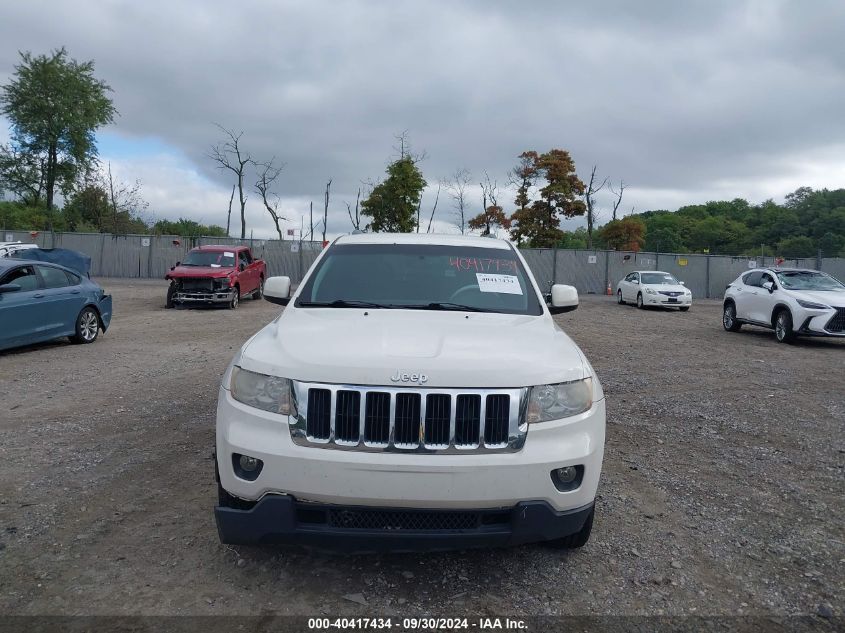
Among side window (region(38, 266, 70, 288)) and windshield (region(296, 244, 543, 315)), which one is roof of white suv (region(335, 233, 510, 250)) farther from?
side window (region(38, 266, 70, 288))

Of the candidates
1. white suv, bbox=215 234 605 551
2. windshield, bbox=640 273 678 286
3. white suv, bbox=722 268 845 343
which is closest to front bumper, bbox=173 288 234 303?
white suv, bbox=722 268 845 343

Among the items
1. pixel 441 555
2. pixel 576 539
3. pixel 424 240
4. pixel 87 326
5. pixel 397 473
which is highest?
pixel 424 240

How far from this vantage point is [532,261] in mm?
32375

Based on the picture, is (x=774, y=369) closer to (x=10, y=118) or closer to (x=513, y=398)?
(x=513, y=398)

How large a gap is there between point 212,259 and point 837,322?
15489mm

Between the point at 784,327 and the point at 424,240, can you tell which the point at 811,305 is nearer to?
the point at 784,327

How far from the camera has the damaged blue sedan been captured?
9102 millimetres

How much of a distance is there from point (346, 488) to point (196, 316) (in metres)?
14.4

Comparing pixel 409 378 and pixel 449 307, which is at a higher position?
pixel 449 307

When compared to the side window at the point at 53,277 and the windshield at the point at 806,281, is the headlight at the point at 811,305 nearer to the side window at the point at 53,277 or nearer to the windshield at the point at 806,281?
the windshield at the point at 806,281

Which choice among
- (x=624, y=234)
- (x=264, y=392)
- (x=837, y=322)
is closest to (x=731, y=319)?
(x=837, y=322)

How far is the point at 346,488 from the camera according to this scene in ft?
8.87

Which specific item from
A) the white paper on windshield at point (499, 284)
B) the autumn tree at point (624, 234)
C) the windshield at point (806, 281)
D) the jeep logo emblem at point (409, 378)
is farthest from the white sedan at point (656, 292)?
the autumn tree at point (624, 234)

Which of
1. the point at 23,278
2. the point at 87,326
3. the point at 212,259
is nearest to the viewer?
the point at 23,278
